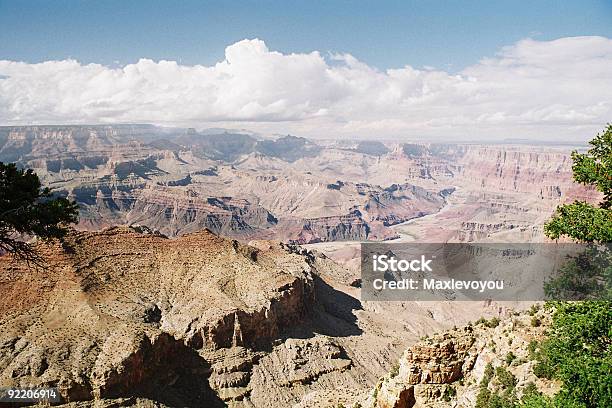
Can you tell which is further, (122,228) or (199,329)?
(122,228)

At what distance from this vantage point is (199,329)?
5275 cm

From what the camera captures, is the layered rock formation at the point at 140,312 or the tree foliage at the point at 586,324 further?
the layered rock formation at the point at 140,312

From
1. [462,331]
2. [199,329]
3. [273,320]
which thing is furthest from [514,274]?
[462,331]

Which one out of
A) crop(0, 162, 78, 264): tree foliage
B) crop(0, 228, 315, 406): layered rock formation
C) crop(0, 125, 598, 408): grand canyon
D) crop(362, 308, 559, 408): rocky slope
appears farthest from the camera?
crop(0, 228, 315, 406): layered rock formation

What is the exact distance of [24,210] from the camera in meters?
16.3

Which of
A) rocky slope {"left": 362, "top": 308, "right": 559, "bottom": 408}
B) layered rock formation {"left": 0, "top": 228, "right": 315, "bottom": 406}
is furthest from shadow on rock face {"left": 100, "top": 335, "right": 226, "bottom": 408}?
rocky slope {"left": 362, "top": 308, "right": 559, "bottom": 408}

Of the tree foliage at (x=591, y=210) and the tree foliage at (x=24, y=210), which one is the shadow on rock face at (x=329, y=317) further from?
the tree foliage at (x=591, y=210)

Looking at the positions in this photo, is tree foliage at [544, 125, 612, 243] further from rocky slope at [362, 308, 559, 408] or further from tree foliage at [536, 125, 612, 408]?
rocky slope at [362, 308, 559, 408]

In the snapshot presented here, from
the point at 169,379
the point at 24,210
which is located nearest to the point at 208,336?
the point at 169,379

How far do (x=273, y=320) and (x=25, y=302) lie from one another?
2957cm

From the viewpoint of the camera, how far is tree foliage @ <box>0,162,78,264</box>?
1614 centimetres

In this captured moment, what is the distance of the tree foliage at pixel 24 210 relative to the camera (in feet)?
53.0

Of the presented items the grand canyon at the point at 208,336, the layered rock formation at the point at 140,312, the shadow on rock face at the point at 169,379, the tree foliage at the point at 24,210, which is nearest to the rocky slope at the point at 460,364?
the grand canyon at the point at 208,336

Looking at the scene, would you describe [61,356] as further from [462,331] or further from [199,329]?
[462,331]
